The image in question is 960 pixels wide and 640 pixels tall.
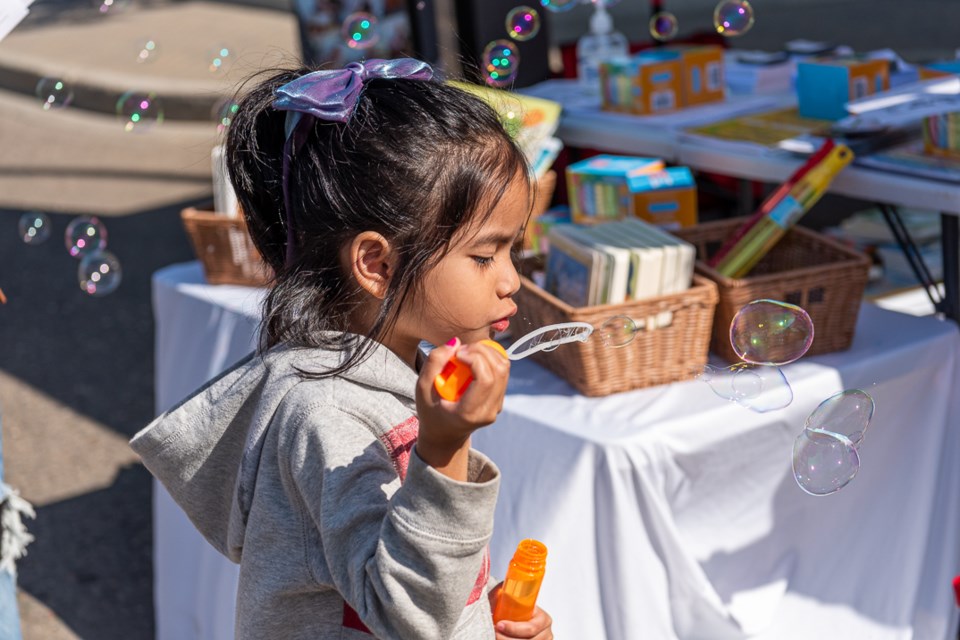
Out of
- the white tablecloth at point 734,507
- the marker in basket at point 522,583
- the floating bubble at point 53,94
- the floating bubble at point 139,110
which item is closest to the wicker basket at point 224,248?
the floating bubble at point 139,110

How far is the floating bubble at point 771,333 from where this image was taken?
5.47 feet

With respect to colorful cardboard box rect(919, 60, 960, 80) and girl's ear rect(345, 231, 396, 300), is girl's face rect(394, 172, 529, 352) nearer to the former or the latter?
girl's ear rect(345, 231, 396, 300)

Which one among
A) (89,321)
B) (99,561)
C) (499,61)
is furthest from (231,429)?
(89,321)

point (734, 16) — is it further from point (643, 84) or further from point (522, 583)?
point (522, 583)

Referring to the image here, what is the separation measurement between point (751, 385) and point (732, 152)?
2.89 feet

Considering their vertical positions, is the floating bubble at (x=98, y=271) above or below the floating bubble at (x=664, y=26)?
below

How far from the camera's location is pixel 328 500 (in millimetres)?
1006

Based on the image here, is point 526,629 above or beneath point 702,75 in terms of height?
beneath

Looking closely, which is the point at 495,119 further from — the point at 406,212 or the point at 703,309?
the point at 703,309

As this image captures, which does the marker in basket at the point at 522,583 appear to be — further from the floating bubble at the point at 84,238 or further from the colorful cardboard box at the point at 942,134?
the floating bubble at the point at 84,238

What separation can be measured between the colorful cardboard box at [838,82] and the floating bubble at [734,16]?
0.25 meters

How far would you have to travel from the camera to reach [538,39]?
12.3 feet

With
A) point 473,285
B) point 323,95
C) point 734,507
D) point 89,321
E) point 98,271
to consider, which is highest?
point 323,95

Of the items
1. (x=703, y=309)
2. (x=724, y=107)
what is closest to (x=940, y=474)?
(x=703, y=309)
